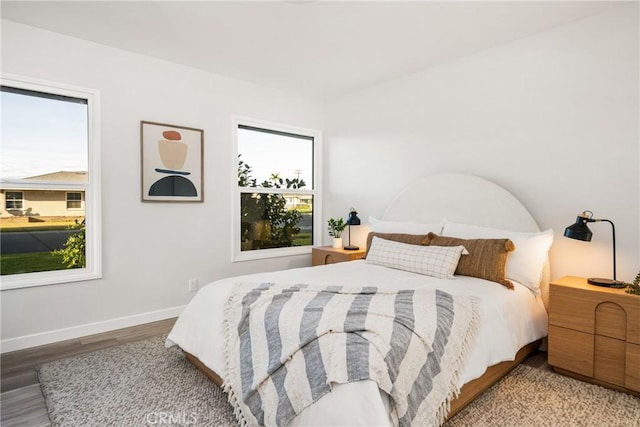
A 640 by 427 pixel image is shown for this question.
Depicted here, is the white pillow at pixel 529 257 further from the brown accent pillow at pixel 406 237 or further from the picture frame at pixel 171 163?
the picture frame at pixel 171 163

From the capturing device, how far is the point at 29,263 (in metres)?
3.04

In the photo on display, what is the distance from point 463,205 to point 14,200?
3810mm

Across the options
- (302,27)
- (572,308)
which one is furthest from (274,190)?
(572,308)

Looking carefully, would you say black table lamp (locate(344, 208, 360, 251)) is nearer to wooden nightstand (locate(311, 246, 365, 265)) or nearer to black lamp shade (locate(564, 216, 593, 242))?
wooden nightstand (locate(311, 246, 365, 265))

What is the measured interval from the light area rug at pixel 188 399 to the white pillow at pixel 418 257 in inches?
32.5

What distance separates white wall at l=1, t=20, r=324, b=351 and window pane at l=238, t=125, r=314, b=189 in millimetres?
274

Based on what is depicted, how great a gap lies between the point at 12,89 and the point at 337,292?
3044 millimetres

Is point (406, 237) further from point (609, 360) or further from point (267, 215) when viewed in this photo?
point (267, 215)

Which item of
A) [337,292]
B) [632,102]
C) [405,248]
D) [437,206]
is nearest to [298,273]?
[337,292]

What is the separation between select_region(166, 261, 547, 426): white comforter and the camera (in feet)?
4.69

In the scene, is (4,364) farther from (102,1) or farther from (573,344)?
(573,344)

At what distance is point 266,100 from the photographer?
172 inches

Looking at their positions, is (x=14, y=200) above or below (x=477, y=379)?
above

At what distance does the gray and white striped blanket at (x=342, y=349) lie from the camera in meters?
1.53
